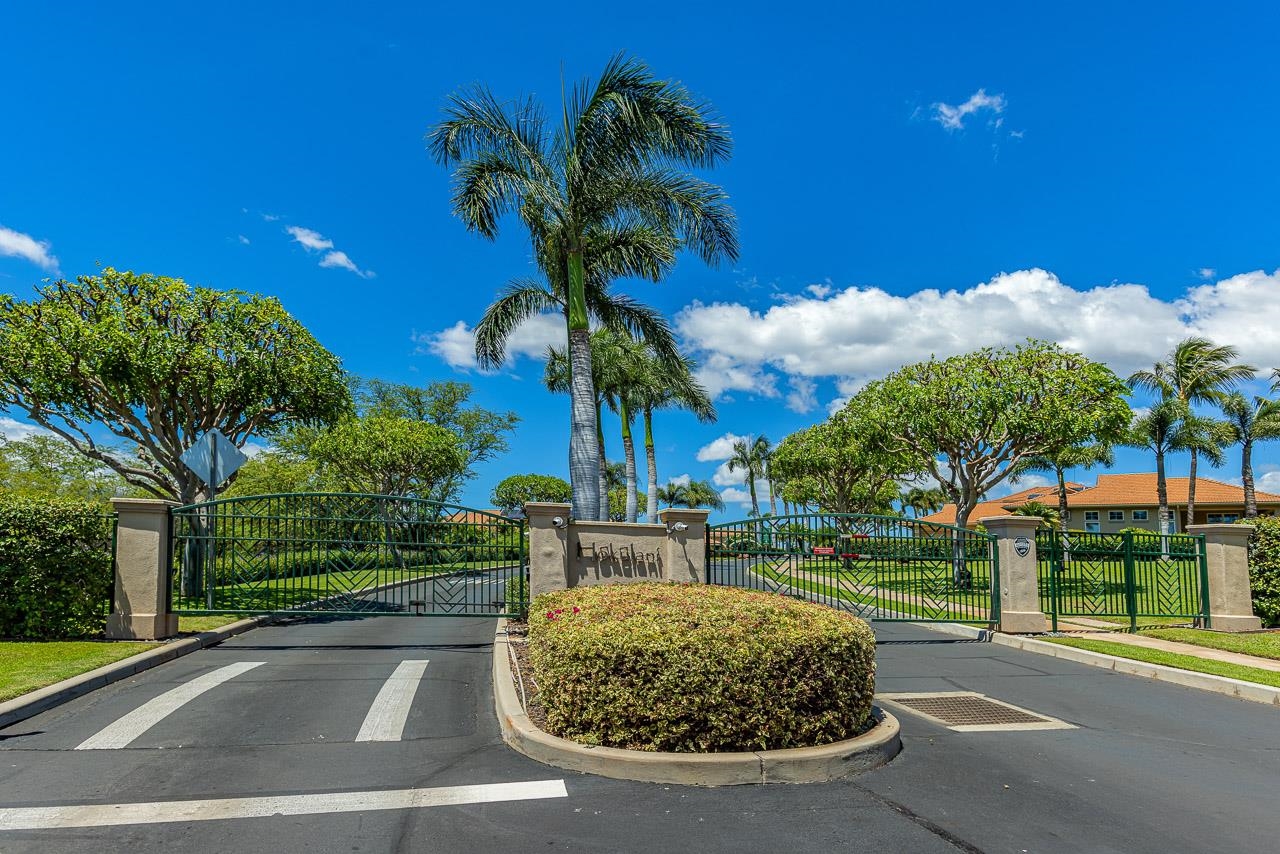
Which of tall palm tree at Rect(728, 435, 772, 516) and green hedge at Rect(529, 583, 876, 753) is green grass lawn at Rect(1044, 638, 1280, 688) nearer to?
green hedge at Rect(529, 583, 876, 753)

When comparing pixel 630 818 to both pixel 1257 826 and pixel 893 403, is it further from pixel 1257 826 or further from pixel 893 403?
pixel 893 403

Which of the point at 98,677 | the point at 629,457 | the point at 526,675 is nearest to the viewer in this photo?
the point at 98,677

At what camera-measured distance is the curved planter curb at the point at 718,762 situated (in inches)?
213

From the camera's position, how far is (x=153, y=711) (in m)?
7.49

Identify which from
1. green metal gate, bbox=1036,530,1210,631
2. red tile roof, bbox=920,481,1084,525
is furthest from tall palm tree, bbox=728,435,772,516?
green metal gate, bbox=1036,530,1210,631

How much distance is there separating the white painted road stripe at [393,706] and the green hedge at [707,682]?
1536mm

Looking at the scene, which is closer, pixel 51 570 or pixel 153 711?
pixel 153 711

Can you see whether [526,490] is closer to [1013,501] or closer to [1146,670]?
[1013,501]

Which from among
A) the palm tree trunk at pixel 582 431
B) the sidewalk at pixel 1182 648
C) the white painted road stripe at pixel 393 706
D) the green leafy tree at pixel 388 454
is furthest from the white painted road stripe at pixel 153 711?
the green leafy tree at pixel 388 454

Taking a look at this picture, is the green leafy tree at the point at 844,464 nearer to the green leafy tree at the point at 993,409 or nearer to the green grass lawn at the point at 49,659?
the green leafy tree at the point at 993,409

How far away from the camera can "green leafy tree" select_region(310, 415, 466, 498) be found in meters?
35.3

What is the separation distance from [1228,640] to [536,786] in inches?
501

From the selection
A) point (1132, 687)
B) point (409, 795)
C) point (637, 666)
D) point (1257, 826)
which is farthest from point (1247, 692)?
point (409, 795)

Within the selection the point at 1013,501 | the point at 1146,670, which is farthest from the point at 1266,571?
the point at 1013,501
